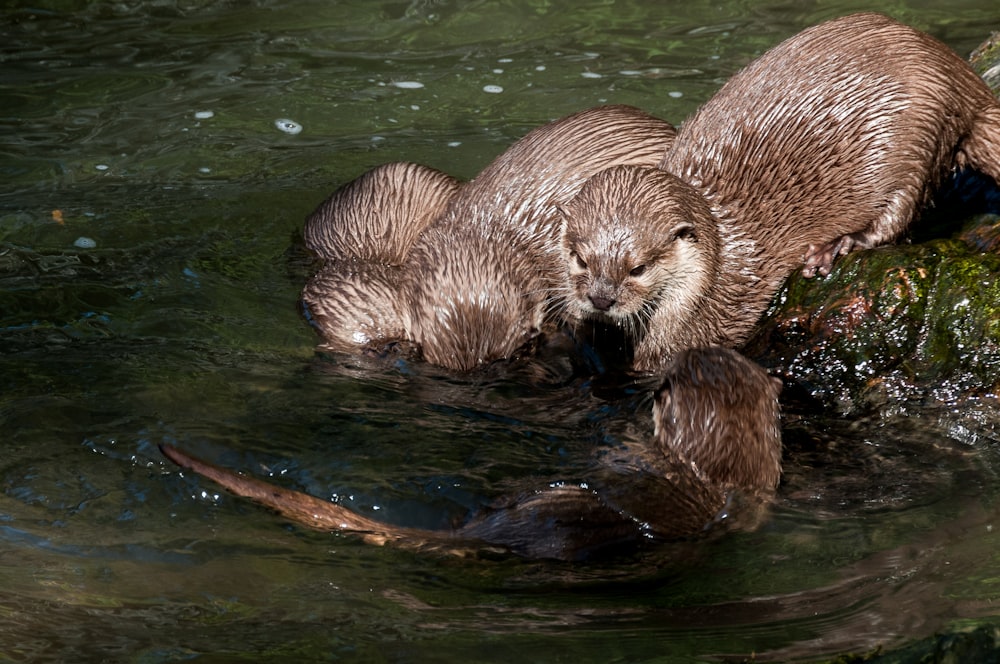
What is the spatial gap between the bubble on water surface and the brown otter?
1.20m

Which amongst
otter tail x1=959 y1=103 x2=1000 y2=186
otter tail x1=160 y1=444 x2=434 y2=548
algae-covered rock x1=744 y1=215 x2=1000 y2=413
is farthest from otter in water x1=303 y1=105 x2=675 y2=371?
otter tail x1=160 y1=444 x2=434 y2=548

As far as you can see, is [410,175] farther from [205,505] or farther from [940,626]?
[940,626]

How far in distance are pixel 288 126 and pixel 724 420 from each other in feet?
12.1

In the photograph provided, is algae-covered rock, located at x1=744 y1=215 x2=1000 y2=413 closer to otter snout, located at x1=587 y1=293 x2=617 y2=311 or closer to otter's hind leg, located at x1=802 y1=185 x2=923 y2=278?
otter's hind leg, located at x1=802 y1=185 x2=923 y2=278

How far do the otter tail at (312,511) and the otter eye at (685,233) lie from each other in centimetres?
144

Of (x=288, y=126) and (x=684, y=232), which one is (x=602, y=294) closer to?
(x=684, y=232)

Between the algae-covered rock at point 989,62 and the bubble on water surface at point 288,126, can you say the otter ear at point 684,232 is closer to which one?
the algae-covered rock at point 989,62

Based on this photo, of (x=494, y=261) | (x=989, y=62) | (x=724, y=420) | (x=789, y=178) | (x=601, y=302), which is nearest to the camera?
(x=724, y=420)

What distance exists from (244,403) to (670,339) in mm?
1436

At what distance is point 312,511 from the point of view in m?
3.12

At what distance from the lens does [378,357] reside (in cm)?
455

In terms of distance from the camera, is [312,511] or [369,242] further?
[369,242]

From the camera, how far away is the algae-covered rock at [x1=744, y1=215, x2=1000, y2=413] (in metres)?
3.68

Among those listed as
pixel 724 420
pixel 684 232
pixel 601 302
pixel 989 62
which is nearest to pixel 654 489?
pixel 724 420
